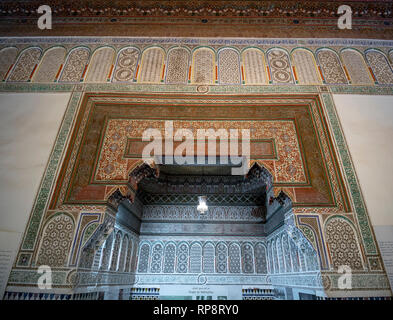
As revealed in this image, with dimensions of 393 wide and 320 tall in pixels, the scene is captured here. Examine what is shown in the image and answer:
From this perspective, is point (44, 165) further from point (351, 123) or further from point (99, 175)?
point (351, 123)

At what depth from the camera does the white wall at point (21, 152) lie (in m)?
2.85

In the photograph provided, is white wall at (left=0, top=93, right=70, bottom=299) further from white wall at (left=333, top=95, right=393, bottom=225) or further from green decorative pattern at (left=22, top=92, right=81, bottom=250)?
white wall at (left=333, top=95, right=393, bottom=225)

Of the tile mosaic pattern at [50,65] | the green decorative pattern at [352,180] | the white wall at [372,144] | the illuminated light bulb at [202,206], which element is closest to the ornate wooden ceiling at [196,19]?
the tile mosaic pattern at [50,65]

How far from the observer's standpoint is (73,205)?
2.97 metres

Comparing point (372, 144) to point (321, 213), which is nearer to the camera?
point (321, 213)

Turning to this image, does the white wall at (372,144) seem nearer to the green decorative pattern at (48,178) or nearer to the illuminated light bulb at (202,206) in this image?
→ the illuminated light bulb at (202,206)

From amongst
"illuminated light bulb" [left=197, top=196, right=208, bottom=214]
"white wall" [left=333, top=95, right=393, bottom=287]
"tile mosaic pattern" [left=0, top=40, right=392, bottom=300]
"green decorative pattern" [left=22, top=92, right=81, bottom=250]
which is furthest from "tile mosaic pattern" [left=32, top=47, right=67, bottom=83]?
"white wall" [left=333, top=95, right=393, bottom=287]

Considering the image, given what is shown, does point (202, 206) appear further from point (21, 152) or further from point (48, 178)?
point (21, 152)

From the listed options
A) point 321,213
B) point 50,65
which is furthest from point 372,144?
point 50,65

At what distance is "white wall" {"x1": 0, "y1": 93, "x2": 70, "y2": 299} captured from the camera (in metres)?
2.85

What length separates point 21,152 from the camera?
3.31 meters

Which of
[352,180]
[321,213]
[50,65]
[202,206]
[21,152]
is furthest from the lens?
[202,206]

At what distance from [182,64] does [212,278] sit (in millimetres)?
4194

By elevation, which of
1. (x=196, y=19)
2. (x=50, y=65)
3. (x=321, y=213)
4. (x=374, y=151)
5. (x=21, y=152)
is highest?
(x=196, y=19)
